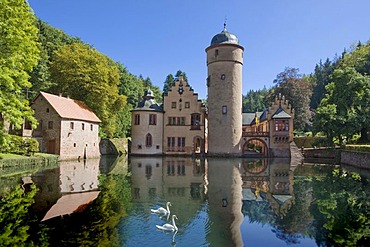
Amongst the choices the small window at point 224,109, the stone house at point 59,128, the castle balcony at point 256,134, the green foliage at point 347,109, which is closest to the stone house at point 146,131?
the stone house at point 59,128

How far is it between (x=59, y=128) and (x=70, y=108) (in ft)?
10.8

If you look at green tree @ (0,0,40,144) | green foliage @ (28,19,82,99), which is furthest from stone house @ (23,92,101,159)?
green tree @ (0,0,40,144)

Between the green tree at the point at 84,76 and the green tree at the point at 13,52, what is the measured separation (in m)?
16.0

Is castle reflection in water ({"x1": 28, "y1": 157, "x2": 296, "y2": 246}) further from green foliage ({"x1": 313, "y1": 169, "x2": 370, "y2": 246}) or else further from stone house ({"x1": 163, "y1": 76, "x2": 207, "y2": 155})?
stone house ({"x1": 163, "y1": 76, "x2": 207, "y2": 155})

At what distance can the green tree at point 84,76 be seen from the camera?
35.2 m

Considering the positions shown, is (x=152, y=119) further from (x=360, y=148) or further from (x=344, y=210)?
(x=344, y=210)

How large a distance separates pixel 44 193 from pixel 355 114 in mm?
32599

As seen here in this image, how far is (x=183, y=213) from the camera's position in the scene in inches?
391

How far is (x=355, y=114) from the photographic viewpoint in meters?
33.3

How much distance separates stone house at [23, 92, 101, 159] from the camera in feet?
96.6

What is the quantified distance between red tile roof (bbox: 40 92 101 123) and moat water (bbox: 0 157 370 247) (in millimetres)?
14887

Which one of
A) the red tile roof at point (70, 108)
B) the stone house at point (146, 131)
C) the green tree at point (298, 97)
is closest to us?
the red tile roof at point (70, 108)

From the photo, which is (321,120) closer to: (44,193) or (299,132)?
(299,132)

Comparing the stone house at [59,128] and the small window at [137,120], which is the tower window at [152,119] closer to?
the small window at [137,120]
